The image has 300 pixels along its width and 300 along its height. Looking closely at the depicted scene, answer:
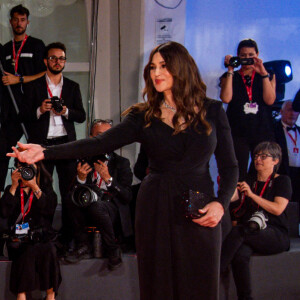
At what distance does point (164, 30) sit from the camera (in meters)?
4.27

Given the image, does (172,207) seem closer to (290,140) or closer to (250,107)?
(250,107)

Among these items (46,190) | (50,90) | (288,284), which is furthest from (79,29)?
(288,284)

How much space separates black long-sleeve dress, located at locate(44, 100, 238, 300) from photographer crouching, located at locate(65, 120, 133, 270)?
1.56 m

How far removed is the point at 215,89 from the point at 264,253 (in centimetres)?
168

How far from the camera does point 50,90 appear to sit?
392 cm

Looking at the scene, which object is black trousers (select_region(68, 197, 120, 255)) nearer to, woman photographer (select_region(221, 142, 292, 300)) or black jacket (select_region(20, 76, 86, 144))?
black jacket (select_region(20, 76, 86, 144))

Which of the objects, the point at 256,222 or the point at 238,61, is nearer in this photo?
the point at 256,222

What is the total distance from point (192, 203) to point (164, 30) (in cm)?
290

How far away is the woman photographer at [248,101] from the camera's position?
3.82 meters

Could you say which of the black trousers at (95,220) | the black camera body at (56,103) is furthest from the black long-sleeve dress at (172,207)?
the black camera body at (56,103)

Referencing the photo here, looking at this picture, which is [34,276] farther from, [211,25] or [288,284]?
[211,25]

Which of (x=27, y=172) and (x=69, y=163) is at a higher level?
(x=27, y=172)

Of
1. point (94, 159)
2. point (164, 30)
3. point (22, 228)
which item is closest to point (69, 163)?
point (94, 159)

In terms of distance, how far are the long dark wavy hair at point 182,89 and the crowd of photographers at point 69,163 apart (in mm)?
1143
